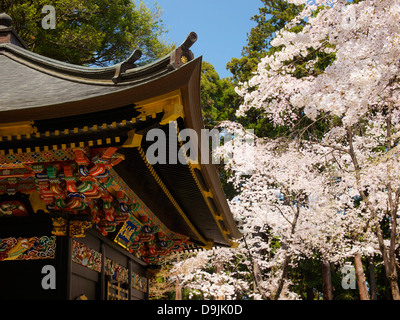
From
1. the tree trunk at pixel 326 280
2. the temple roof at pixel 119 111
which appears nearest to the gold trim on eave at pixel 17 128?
the temple roof at pixel 119 111

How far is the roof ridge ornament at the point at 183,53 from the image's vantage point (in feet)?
12.7

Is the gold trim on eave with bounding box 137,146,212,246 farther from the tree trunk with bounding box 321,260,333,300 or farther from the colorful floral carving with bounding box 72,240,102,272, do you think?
the tree trunk with bounding box 321,260,333,300

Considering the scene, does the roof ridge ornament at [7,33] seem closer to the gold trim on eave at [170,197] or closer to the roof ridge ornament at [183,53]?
the gold trim on eave at [170,197]

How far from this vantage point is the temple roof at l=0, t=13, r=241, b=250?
3.74m

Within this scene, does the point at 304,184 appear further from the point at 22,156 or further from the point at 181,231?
the point at 22,156

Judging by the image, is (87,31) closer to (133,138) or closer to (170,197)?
(170,197)

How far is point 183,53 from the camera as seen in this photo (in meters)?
4.05

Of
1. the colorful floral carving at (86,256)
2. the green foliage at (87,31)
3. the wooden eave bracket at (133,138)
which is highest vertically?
the green foliage at (87,31)

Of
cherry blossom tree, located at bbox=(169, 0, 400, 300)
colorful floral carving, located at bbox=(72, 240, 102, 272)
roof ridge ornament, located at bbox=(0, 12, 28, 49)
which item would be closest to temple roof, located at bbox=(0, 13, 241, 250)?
roof ridge ornament, located at bbox=(0, 12, 28, 49)

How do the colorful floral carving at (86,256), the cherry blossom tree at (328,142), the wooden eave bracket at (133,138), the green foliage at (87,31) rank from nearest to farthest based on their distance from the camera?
the wooden eave bracket at (133,138)
the colorful floral carving at (86,256)
the cherry blossom tree at (328,142)
the green foliage at (87,31)

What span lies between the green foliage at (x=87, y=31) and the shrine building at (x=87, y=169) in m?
9.37

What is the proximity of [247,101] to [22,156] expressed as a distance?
9.02m
